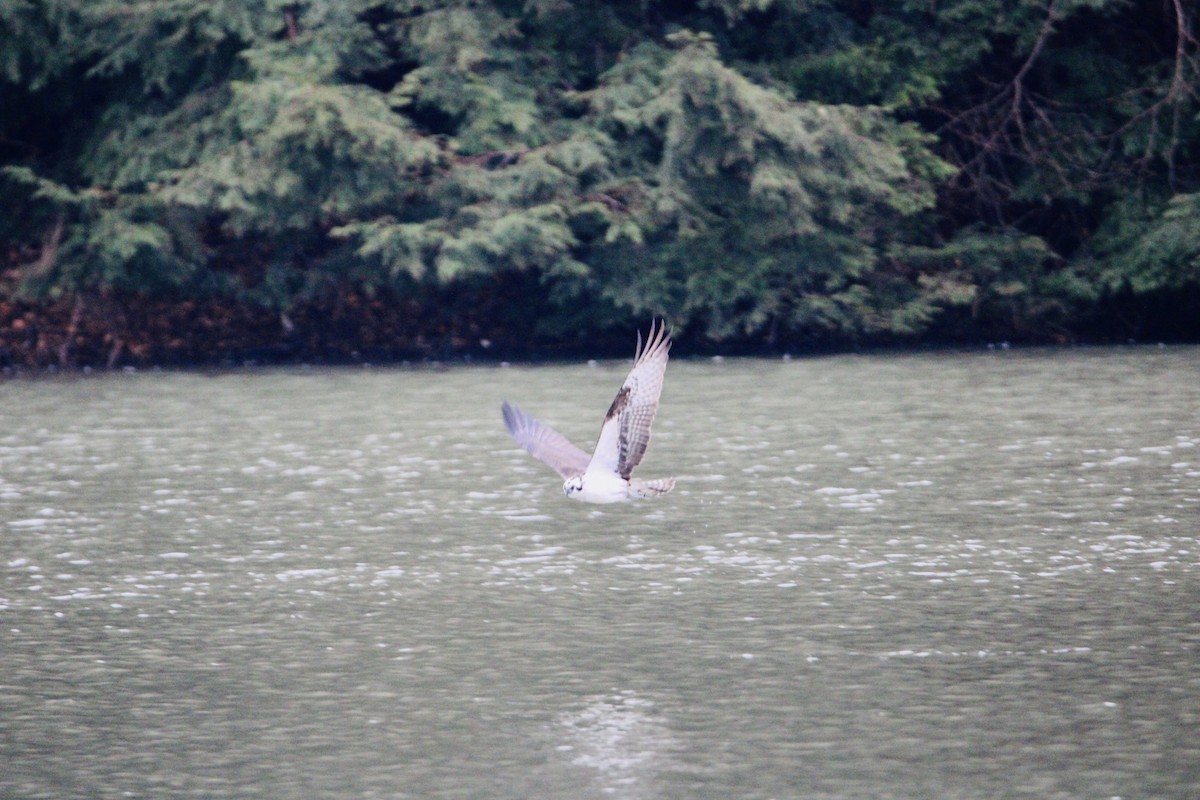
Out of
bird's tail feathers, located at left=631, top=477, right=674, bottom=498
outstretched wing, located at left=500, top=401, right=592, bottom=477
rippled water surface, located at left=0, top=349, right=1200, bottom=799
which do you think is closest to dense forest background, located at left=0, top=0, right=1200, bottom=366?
rippled water surface, located at left=0, top=349, right=1200, bottom=799

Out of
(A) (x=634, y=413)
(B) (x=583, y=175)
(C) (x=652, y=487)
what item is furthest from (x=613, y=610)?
(B) (x=583, y=175)

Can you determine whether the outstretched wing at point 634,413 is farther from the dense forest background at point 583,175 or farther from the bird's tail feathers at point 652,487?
the dense forest background at point 583,175

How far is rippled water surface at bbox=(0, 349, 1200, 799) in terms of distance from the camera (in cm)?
538

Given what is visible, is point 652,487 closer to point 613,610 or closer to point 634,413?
point 634,413

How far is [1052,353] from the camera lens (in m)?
18.1

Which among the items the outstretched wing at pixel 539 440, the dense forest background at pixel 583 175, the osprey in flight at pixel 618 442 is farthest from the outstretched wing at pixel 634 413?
the dense forest background at pixel 583 175

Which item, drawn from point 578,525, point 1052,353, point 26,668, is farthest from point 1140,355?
point 26,668

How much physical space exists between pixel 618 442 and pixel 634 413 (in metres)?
0.19

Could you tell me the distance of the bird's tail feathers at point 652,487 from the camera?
732 cm

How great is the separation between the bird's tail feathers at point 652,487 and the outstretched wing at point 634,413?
0.08 metres

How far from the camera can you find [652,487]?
7387 mm

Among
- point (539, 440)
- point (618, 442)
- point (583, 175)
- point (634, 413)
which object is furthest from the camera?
point (583, 175)

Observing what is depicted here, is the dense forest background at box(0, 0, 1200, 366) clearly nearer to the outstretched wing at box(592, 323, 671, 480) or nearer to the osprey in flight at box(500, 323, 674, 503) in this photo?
the osprey in flight at box(500, 323, 674, 503)

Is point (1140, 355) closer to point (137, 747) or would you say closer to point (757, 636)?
point (757, 636)
